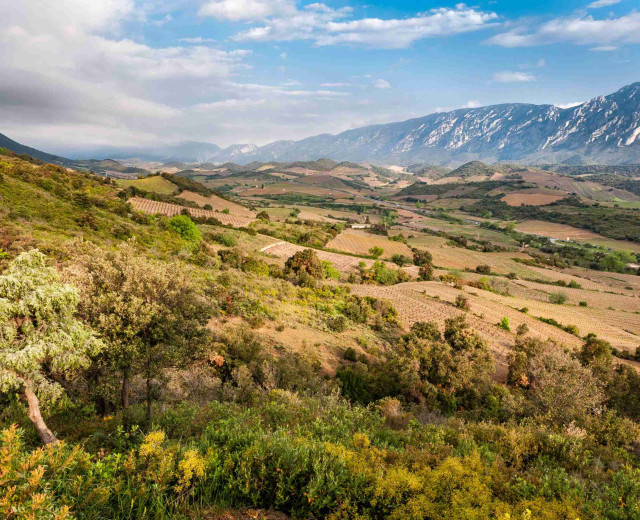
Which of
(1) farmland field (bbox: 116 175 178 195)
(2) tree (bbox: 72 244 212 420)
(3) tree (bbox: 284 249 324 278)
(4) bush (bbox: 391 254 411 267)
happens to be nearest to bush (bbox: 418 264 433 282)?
(4) bush (bbox: 391 254 411 267)

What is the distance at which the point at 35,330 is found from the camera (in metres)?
6.94

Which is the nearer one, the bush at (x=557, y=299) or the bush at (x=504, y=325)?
the bush at (x=504, y=325)

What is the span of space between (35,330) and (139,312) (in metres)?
2.92

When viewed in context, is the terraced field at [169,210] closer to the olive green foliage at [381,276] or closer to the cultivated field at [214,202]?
the cultivated field at [214,202]

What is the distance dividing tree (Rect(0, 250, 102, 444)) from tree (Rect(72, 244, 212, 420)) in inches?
66.6

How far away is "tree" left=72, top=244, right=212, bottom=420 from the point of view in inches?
366

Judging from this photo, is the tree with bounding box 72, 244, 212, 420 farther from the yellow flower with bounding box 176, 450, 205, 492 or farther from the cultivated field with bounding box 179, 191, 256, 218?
the cultivated field with bounding box 179, 191, 256, 218

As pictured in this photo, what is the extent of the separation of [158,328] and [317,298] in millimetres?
24293

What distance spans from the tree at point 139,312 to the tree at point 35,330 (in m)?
1.69

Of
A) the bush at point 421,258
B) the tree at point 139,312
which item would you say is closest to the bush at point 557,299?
the bush at point 421,258

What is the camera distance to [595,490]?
661 centimetres

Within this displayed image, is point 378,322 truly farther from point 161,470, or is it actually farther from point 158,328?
point 161,470

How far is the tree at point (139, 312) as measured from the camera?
30.5ft

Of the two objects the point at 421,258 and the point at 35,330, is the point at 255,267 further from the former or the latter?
the point at 421,258
